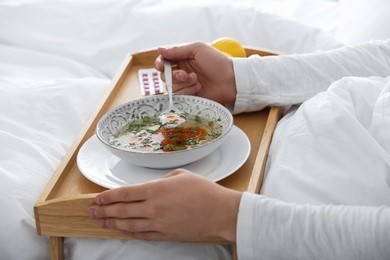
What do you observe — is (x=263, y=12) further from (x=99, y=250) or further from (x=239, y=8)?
(x=99, y=250)

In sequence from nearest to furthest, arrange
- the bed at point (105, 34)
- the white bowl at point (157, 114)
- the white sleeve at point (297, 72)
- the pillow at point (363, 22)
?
the white bowl at point (157, 114) → the white sleeve at point (297, 72) → the bed at point (105, 34) → the pillow at point (363, 22)

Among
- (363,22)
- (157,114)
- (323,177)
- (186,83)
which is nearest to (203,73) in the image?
(186,83)

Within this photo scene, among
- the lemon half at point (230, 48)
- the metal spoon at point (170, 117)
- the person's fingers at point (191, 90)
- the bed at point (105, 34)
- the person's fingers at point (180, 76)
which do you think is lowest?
the bed at point (105, 34)

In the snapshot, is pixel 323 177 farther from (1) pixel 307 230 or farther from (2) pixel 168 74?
(2) pixel 168 74

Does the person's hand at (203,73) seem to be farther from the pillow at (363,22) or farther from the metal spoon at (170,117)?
the pillow at (363,22)

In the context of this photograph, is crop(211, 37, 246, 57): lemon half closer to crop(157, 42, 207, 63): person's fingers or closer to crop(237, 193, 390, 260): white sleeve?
crop(157, 42, 207, 63): person's fingers

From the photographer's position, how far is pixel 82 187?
3.28 feet

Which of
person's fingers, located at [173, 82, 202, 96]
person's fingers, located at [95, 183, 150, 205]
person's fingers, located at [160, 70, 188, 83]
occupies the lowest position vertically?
person's fingers, located at [173, 82, 202, 96]

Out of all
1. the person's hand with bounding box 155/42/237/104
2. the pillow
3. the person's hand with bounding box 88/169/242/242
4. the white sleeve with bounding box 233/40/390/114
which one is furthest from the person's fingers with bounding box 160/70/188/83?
the pillow

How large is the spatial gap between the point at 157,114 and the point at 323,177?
377 mm

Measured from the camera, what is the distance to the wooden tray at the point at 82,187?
920 mm

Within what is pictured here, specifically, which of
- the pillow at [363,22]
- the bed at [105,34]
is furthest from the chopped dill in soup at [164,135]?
the pillow at [363,22]

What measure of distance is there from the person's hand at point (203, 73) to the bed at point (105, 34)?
253mm

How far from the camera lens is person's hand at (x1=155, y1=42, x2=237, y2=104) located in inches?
48.6
